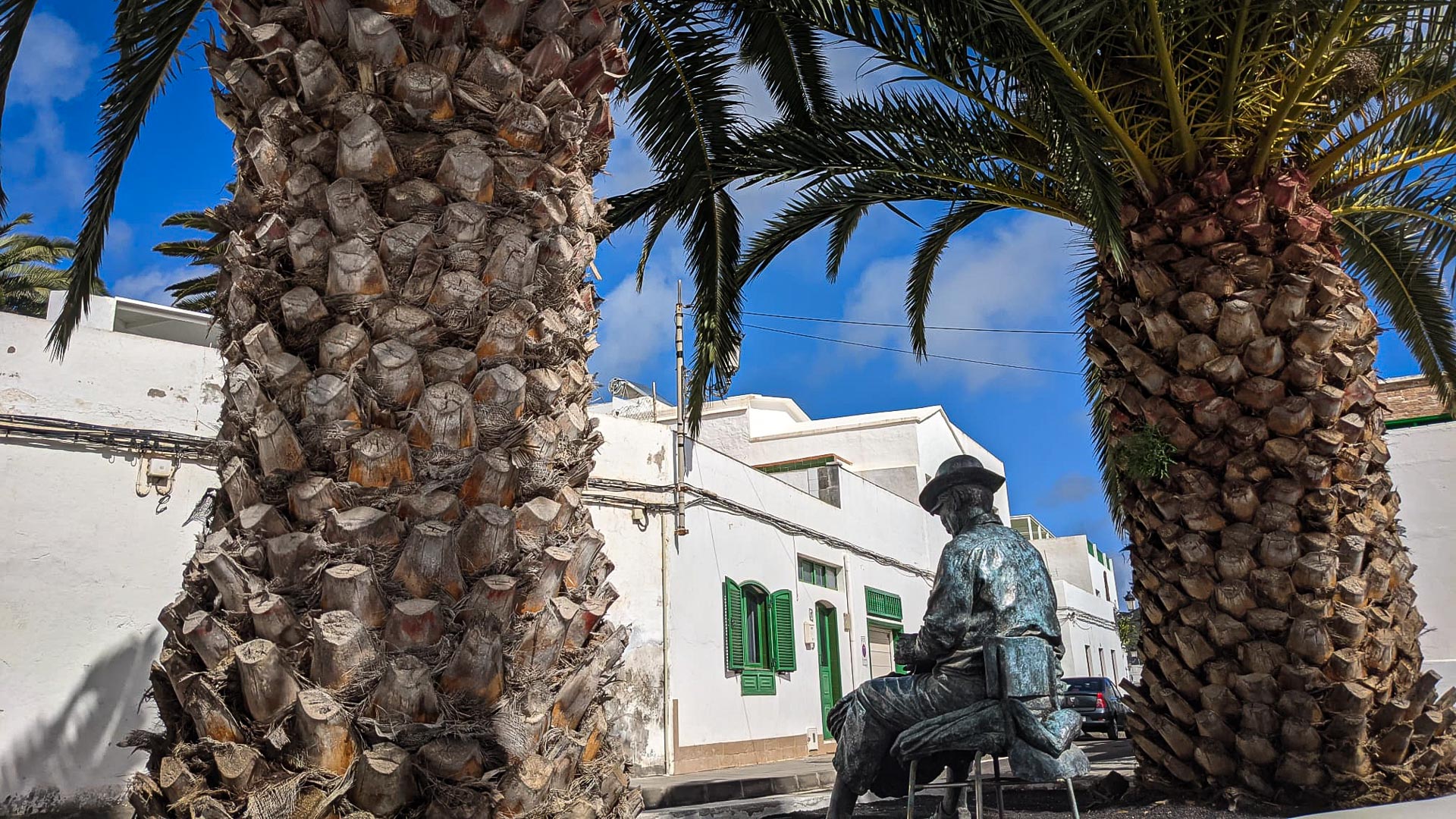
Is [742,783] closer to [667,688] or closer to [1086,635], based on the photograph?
[667,688]

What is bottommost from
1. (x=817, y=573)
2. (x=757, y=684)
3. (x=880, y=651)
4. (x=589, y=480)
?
(x=757, y=684)

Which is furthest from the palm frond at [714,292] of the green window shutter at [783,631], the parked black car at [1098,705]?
the parked black car at [1098,705]

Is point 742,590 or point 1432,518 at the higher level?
point 1432,518

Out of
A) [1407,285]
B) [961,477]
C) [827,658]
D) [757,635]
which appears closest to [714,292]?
[961,477]

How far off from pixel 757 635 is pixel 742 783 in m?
5.76

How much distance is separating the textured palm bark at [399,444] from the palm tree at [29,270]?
21713mm

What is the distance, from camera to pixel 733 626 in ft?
49.0

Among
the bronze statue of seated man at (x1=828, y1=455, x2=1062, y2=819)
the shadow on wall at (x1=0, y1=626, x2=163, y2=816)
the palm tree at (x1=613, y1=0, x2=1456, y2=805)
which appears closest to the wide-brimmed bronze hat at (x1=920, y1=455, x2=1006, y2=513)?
the bronze statue of seated man at (x1=828, y1=455, x2=1062, y2=819)

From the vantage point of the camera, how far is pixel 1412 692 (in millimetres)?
5969

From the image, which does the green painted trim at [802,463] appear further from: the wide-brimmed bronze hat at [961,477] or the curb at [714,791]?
the wide-brimmed bronze hat at [961,477]

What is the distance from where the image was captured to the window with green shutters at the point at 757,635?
14.9m

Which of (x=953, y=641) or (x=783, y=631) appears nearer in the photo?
(x=953, y=641)

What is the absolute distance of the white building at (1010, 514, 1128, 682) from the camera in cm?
3562

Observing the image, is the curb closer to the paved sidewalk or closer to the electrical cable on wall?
the paved sidewalk
